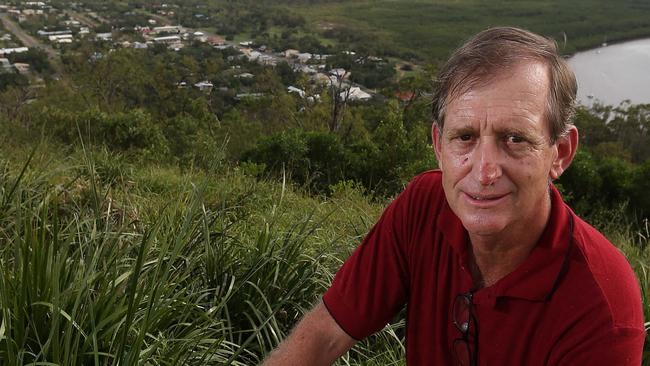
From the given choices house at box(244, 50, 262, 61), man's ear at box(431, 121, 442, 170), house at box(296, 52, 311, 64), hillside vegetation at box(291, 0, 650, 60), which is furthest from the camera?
hillside vegetation at box(291, 0, 650, 60)

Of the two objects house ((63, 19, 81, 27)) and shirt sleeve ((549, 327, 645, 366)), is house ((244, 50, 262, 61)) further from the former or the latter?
shirt sleeve ((549, 327, 645, 366))

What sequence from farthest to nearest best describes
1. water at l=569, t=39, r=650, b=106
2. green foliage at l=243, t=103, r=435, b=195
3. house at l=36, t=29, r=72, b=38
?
house at l=36, t=29, r=72, b=38 → water at l=569, t=39, r=650, b=106 → green foliage at l=243, t=103, r=435, b=195

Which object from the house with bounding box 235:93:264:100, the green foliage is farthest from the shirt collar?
the house with bounding box 235:93:264:100

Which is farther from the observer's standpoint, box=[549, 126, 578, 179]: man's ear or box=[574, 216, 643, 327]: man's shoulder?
box=[549, 126, 578, 179]: man's ear

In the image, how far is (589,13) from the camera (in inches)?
1869

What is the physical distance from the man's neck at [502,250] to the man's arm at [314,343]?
1.12 feet

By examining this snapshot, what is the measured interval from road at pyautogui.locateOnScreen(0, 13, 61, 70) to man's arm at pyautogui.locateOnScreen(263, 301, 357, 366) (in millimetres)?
28959

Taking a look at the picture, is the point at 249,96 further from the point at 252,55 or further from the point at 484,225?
the point at 484,225

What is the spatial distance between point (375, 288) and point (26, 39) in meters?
39.7

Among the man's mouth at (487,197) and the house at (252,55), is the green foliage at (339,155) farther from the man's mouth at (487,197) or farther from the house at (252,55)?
the house at (252,55)

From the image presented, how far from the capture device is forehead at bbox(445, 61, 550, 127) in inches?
42.5

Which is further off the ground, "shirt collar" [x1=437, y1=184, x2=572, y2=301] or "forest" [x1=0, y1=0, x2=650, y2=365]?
"shirt collar" [x1=437, y1=184, x2=572, y2=301]

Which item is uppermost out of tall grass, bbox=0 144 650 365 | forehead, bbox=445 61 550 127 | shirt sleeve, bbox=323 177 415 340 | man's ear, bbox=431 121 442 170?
forehead, bbox=445 61 550 127

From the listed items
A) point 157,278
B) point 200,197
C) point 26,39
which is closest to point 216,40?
point 26,39
